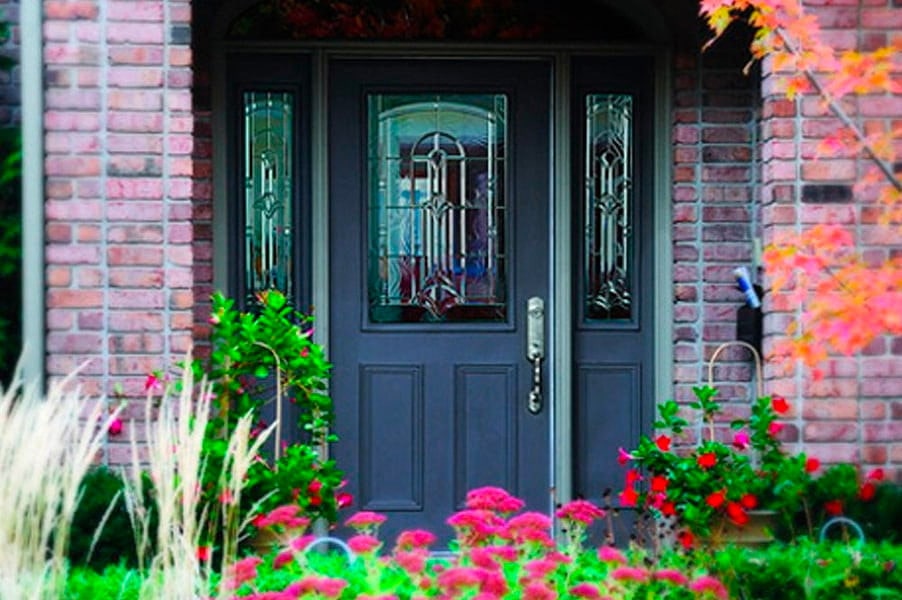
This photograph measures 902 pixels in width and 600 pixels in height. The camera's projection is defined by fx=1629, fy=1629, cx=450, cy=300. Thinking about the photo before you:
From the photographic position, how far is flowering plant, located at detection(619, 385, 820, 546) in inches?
222

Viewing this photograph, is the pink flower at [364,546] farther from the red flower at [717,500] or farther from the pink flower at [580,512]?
the red flower at [717,500]

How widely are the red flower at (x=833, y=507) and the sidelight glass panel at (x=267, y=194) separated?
99.3 inches

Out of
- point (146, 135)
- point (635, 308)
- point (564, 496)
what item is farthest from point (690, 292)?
point (146, 135)

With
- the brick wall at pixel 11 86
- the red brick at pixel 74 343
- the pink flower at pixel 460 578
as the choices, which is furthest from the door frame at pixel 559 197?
the pink flower at pixel 460 578

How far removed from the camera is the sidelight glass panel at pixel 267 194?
6965 millimetres

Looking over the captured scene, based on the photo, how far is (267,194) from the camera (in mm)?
6969

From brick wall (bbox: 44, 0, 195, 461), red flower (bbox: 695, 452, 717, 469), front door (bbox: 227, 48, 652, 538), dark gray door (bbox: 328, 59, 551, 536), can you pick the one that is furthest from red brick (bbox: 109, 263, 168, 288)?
red flower (bbox: 695, 452, 717, 469)

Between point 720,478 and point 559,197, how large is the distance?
169 cm

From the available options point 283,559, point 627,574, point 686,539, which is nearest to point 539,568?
point 627,574

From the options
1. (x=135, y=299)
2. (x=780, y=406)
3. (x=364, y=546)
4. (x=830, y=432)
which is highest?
(x=135, y=299)

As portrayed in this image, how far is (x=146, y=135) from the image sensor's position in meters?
5.83

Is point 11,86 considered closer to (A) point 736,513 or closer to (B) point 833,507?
(A) point 736,513

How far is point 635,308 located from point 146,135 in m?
2.36

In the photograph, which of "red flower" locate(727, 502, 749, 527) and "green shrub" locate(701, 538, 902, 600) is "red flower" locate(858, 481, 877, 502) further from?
"green shrub" locate(701, 538, 902, 600)
